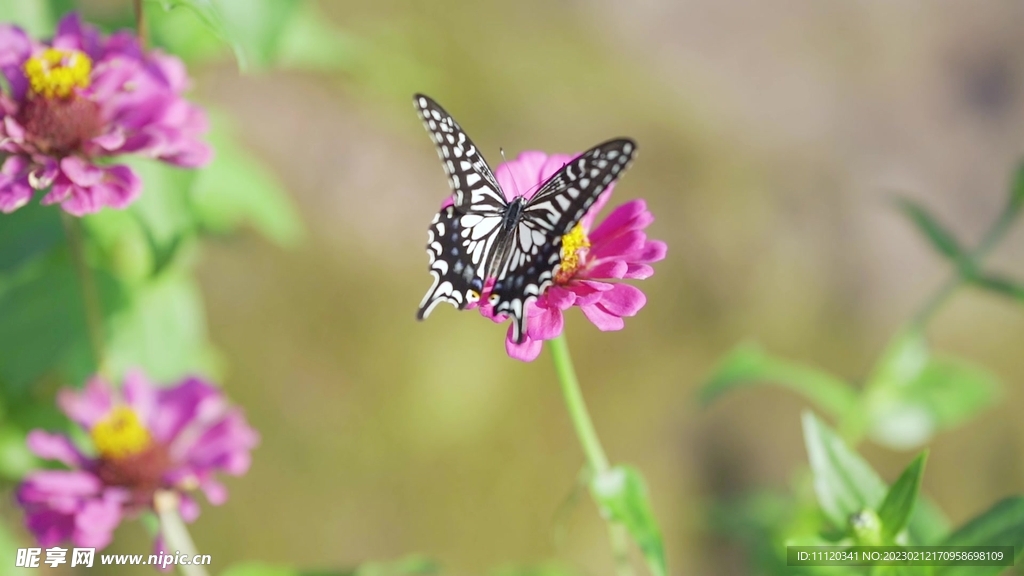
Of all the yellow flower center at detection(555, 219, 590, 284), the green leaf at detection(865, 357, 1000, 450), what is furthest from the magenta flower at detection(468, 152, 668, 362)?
the green leaf at detection(865, 357, 1000, 450)

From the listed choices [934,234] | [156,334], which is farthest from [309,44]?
[934,234]

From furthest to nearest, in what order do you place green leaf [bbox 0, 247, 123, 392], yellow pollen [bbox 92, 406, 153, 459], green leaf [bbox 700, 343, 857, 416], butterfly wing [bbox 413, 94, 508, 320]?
green leaf [bbox 700, 343, 857, 416] → green leaf [bbox 0, 247, 123, 392] → yellow pollen [bbox 92, 406, 153, 459] → butterfly wing [bbox 413, 94, 508, 320]

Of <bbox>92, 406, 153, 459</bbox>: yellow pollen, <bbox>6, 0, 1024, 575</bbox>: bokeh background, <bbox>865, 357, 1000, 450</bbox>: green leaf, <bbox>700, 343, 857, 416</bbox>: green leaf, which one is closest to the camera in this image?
<bbox>92, 406, 153, 459</bbox>: yellow pollen

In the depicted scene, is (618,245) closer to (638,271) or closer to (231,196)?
(638,271)

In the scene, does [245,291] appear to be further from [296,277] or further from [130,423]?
[130,423]

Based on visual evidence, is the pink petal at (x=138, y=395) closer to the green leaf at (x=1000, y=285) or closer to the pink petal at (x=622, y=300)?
the pink petal at (x=622, y=300)

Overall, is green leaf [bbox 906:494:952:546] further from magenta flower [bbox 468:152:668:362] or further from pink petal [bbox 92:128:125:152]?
pink petal [bbox 92:128:125:152]

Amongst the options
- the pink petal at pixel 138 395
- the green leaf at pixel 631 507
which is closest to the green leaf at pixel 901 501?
the green leaf at pixel 631 507
